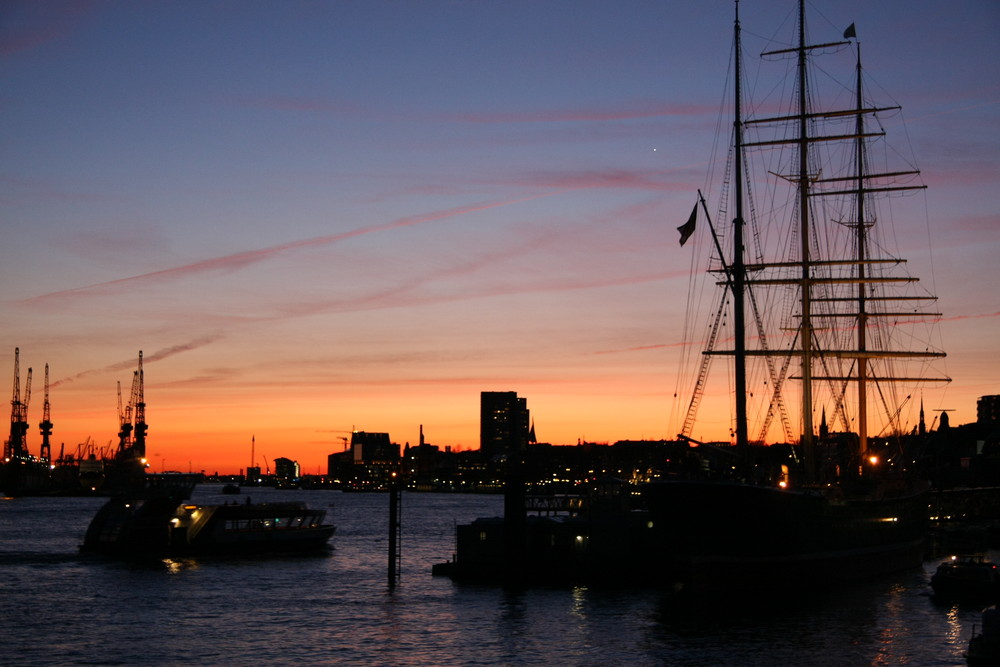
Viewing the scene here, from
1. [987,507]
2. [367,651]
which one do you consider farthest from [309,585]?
[987,507]

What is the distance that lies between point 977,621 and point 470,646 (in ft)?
94.9

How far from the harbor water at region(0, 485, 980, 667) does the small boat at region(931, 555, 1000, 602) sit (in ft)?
5.21

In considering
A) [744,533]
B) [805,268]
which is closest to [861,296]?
[805,268]

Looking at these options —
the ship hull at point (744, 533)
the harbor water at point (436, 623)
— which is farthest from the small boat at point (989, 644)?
the ship hull at point (744, 533)

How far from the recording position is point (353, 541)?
439 feet

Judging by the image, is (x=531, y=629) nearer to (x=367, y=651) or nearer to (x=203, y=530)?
(x=367, y=651)

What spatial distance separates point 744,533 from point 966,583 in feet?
50.5

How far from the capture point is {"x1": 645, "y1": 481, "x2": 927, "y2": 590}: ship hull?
67375 millimetres

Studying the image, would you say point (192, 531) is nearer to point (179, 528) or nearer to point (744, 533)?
point (179, 528)

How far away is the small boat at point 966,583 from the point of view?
226ft

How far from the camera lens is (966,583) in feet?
229

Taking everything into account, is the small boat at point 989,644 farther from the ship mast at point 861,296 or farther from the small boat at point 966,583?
the ship mast at point 861,296

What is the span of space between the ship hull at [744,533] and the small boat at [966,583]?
24.1 feet

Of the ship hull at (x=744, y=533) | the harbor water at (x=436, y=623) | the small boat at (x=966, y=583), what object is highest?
the ship hull at (x=744, y=533)
